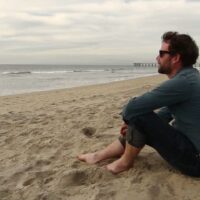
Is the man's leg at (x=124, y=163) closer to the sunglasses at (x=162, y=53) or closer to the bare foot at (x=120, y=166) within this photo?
the bare foot at (x=120, y=166)

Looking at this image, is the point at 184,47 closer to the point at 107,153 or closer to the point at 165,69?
the point at 165,69

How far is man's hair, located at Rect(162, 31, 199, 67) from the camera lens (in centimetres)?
350

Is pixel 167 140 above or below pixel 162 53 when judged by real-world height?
below

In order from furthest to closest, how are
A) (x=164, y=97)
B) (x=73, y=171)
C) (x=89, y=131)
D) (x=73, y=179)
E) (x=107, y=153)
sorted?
(x=89, y=131)
(x=107, y=153)
(x=73, y=171)
(x=73, y=179)
(x=164, y=97)

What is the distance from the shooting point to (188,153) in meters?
3.54

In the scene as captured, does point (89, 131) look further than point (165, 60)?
Yes

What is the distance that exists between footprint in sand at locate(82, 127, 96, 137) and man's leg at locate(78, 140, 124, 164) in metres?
1.26

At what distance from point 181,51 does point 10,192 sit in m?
1.96

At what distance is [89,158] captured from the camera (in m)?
4.26

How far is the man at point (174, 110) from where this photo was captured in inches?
134

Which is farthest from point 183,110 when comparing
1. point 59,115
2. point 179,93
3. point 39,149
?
point 59,115

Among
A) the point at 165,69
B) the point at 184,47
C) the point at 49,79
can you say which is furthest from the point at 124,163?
the point at 49,79

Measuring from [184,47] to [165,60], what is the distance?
20cm

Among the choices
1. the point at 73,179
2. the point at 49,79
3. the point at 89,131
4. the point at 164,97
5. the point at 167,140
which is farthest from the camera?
the point at 49,79
